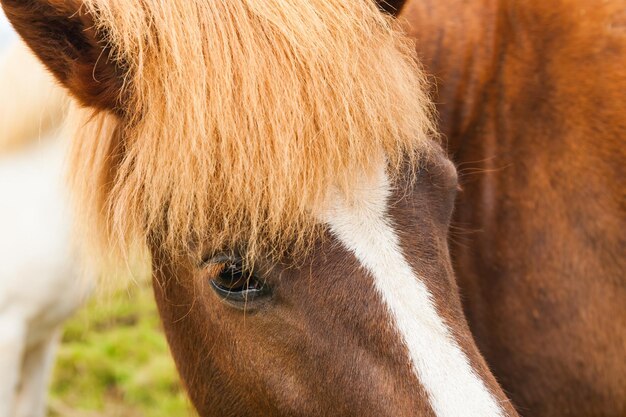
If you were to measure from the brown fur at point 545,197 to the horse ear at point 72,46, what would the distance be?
37.2 inches

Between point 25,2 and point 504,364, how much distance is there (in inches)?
56.4

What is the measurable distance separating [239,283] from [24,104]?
1458mm

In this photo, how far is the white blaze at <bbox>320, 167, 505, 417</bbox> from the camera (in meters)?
1.23

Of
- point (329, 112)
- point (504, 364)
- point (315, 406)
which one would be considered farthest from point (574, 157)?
point (315, 406)

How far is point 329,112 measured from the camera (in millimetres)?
1368

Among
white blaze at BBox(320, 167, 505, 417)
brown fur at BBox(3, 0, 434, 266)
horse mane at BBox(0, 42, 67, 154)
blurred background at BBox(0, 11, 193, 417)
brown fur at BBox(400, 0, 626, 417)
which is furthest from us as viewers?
blurred background at BBox(0, 11, 193, 417)

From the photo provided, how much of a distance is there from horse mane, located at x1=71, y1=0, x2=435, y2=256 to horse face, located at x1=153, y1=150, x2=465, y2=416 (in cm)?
7

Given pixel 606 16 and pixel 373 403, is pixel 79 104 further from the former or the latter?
pixel 606 16

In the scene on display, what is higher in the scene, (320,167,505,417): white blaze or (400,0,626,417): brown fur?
(320,167,505,417): white blaze

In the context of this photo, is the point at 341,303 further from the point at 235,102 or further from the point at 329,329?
the point at 235,102

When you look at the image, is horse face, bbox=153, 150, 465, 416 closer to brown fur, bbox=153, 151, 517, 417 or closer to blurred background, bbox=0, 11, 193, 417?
brown fur, bbox=153, 151, 517, 417

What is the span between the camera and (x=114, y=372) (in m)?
3.91

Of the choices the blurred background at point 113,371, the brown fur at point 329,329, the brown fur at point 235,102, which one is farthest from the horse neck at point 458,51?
the blurred background at point 113,371

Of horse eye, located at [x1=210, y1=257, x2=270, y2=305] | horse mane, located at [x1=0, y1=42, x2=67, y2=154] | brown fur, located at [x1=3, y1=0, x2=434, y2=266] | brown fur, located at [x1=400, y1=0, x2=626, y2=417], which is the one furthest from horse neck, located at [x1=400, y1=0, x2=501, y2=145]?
horse mane, located at [x1=0, y1=42, x2=67, y2=154]
